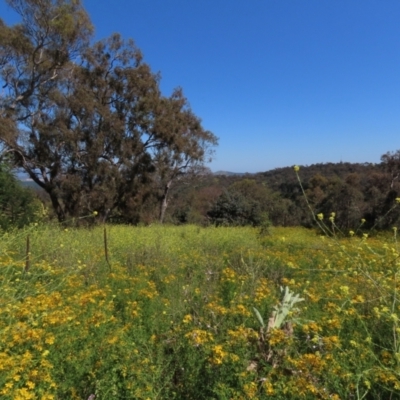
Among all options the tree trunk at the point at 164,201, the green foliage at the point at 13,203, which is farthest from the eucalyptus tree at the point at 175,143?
the green foliage at the point at 13,203

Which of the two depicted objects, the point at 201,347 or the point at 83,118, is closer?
the point at 201,347

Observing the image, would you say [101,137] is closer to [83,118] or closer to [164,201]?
[83,118]

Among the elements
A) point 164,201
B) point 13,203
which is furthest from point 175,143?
point 13,203

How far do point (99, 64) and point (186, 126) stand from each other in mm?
4842

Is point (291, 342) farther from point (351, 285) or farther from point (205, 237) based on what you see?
point (205, 237)

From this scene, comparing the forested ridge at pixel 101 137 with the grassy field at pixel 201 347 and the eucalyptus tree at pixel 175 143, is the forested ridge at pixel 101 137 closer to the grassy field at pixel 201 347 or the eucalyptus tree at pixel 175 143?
the eucalyptus tree at pixel 175 143

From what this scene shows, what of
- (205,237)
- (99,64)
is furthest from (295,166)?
(99,64)

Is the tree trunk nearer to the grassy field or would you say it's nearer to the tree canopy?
the tree canopy

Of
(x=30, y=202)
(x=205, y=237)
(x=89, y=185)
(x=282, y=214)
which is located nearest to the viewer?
(x=30, y=202)

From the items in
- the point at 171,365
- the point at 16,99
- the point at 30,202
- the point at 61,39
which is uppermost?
the point at 61,39

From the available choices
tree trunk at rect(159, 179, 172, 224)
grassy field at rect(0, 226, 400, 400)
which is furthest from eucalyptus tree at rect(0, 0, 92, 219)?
grassy field at rect(0, 226, 400, 400)

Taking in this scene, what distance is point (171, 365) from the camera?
228cm

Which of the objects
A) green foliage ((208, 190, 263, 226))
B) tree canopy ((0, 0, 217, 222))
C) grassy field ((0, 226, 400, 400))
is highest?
tree canopy ((0, 0, 217, 222))

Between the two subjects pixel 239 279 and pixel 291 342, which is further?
pixel 239 279
